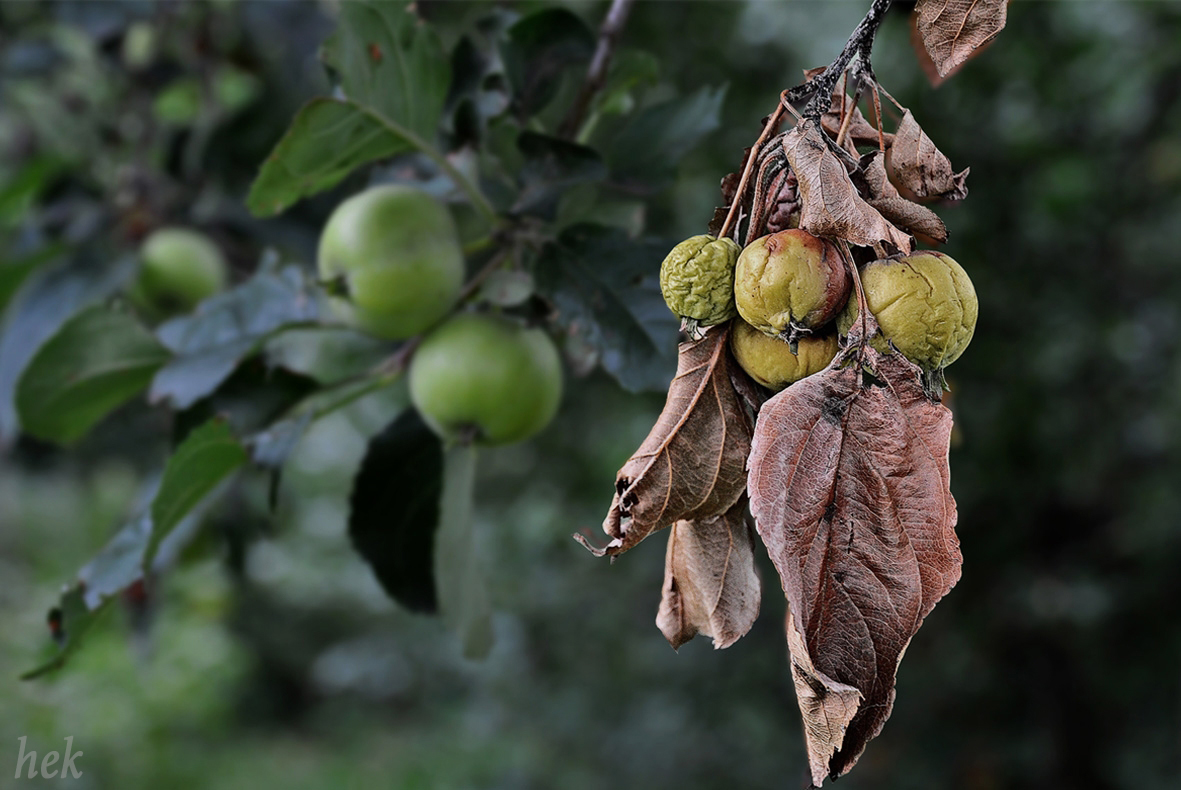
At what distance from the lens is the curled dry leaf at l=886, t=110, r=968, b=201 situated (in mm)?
527

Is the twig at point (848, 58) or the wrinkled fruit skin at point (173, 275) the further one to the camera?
the wrinkled fruit skin at point (173, 275)

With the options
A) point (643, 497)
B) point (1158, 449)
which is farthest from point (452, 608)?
point (1158, 449)

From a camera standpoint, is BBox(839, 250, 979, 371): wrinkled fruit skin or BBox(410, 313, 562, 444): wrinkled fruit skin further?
BBox(410, 313, 562, 444): wrinkled fruit skin

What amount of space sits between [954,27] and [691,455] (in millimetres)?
269

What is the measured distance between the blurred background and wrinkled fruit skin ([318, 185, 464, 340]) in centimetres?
42

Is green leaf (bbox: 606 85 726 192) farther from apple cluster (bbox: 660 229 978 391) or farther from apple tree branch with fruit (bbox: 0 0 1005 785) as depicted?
apple cluster (bbox: 660 229 978 391)

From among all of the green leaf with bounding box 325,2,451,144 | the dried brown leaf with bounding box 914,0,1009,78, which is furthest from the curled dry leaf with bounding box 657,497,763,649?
the green leaf with bounding box 325,2,451,144

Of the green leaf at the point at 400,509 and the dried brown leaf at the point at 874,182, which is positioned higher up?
the dried brown leaf at the point at 874,182

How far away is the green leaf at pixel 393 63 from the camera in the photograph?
2.80 feet

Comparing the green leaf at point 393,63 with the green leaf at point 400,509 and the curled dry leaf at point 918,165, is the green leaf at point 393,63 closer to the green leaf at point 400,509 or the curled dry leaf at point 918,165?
the green leaf at point 400,509

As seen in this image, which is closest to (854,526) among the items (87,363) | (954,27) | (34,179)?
(954,27)

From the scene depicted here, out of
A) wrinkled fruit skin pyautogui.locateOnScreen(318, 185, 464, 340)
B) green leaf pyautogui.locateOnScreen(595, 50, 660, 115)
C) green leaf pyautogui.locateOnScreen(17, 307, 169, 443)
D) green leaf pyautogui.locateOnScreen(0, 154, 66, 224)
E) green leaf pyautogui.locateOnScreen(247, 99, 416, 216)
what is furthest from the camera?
green leaf pyautogui.locateOnScreen(0, 154, 66, 224)

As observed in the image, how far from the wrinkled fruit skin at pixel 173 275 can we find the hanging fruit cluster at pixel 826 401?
126cm

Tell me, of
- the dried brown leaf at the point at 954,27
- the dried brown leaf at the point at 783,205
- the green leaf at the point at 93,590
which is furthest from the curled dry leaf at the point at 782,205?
the green leaf at the point at 93,590
